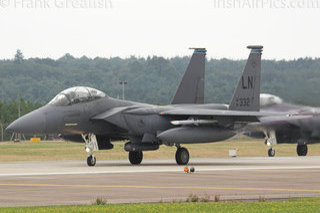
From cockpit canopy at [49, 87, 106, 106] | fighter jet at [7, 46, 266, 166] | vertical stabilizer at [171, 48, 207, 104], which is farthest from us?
vertical stabilizer at [171, 48, 207, 104]

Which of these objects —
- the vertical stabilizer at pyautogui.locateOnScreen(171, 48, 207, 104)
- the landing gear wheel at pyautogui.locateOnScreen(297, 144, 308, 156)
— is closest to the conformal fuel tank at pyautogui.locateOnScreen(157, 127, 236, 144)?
the vertical stabilizer at pyautogui.locateOnScreen(171, 48, 207, 104)

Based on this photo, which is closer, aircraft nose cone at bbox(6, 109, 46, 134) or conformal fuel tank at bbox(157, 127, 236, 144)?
aircraft nose cone at bbox(6, 109, 46, 134)

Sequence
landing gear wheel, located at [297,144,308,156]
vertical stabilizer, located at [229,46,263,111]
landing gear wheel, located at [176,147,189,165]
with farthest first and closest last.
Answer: landing gear wheel, located at [297,144,308,156], vertical stabilizer, located at [229,46,263,111], landing gear wheel, located at [176,147,189,165]

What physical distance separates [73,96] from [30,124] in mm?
2426

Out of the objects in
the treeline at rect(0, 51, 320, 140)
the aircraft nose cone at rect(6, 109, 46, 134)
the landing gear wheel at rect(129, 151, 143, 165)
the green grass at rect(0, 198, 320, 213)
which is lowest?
the green grass at rect(0, 198, 320, 213)

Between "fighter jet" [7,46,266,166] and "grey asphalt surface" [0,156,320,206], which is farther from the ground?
"fighter jet" [7,46,266,166]

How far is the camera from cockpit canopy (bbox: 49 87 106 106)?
31703mm

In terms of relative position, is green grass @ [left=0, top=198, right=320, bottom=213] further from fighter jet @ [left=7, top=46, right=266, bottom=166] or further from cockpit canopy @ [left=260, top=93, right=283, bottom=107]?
cockpit canopy @ [left=260, top=93, right=283, bottom=107]

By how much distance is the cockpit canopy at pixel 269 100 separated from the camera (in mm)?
43253

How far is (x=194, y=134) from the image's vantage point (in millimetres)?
32938

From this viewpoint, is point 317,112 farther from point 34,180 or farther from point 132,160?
point 34,180

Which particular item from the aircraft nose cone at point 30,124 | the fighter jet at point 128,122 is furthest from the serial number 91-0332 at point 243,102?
the aircraft nose cone at point 30,124

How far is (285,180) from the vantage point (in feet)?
72.8

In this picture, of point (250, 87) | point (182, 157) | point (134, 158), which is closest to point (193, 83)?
point (250, 87)
